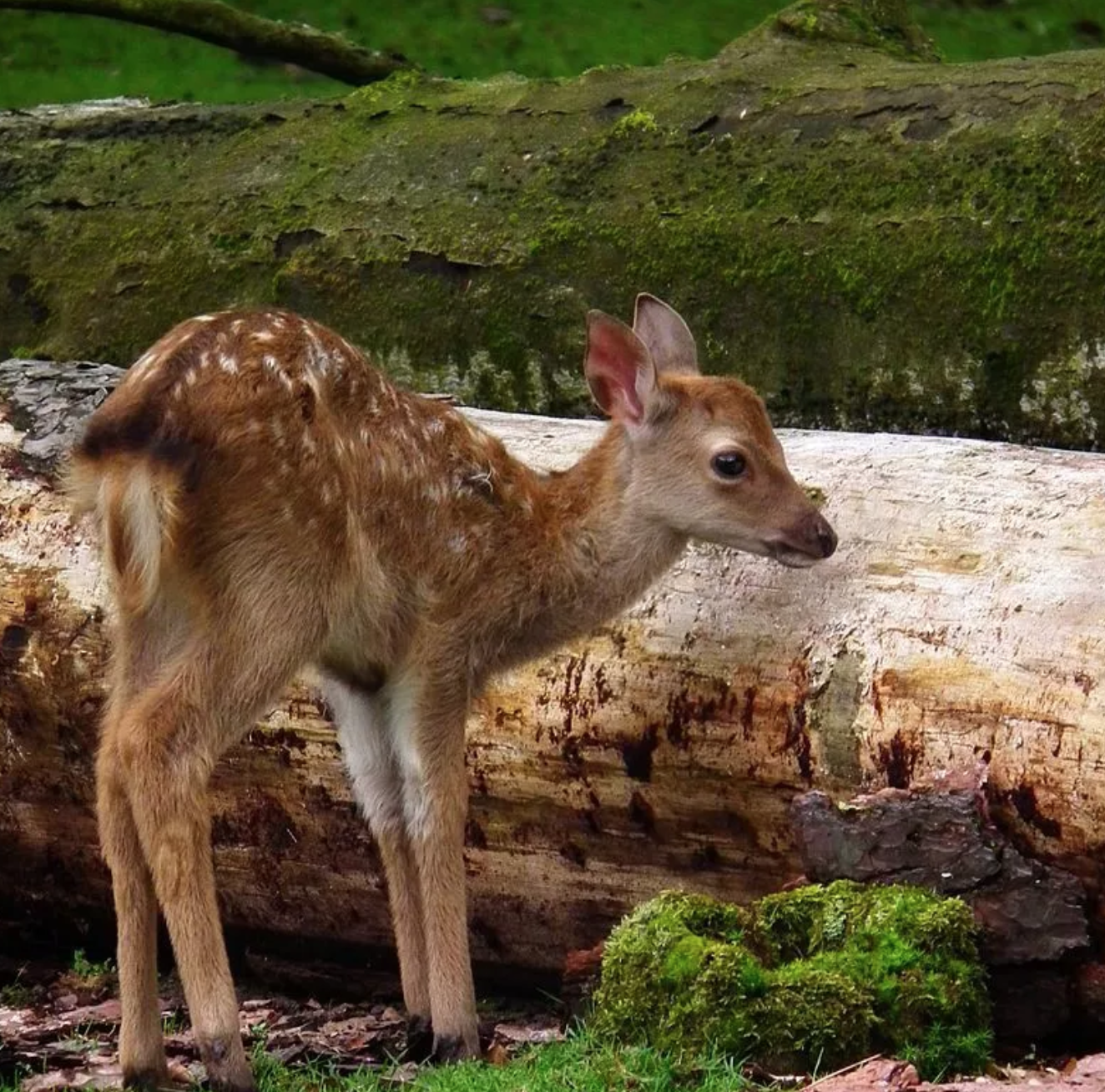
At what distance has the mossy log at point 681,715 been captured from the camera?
19.9 feet

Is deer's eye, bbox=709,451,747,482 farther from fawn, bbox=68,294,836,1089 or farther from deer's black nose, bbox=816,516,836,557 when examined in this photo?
deer's black nose, bbox=816,516,836,557

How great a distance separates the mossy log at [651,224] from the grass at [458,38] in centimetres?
533

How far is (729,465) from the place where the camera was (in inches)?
263

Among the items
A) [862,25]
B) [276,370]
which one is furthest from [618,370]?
[862,25]

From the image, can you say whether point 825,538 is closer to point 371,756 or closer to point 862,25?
point 371,756

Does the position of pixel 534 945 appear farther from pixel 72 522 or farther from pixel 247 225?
pixel 247 225

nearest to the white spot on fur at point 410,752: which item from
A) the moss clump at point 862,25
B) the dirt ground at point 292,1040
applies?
the dirt ground at point 292,1040

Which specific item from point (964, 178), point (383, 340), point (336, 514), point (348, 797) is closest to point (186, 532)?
point (336, 514)

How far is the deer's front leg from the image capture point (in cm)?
623

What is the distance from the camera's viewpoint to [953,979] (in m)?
5.70

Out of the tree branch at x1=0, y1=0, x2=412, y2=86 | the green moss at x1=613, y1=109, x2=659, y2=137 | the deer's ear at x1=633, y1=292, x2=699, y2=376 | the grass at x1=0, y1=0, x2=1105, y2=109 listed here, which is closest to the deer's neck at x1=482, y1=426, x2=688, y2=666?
the deer's ear at x1=633, y1=292, x2=699, y2=376

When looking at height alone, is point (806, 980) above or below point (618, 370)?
below

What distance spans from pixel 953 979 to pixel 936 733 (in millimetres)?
756

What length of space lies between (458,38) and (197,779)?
34.9 feet
